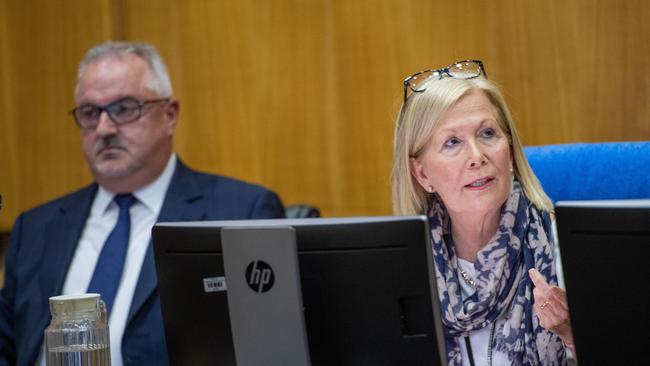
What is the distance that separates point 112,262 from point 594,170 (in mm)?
1369

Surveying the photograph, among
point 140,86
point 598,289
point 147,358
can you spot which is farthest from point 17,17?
point 598,289

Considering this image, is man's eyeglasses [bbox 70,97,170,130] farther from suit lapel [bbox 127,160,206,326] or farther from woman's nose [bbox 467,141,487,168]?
woman's nose [bbox 467,141,487,168]

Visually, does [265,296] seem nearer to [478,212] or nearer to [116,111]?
[478,212]

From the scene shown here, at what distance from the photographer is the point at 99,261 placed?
2799mm

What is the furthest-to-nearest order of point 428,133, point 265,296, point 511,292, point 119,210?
1. point 119,210
2. point 428,133
3. point 511,292
4. point 265,296

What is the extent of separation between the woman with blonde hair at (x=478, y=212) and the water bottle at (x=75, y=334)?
0.68m

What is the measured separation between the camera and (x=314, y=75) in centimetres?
349

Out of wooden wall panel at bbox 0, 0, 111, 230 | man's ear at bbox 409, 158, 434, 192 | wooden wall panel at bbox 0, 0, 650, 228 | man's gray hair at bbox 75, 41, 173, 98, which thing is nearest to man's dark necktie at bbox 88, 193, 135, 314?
man's gray hair at bbox 75, 41, 173, 98

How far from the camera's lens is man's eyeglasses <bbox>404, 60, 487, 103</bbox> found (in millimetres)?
2166

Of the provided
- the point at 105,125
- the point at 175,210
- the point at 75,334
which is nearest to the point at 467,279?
the point at 75,334

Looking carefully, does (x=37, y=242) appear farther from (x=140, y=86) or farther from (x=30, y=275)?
(x=140, y=86)

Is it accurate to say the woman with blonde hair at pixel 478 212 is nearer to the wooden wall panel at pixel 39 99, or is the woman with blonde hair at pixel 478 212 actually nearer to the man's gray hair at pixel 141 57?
the man's gray hair at pixel 141 57

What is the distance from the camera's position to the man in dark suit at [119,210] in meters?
2.71

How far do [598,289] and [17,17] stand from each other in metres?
3.16
